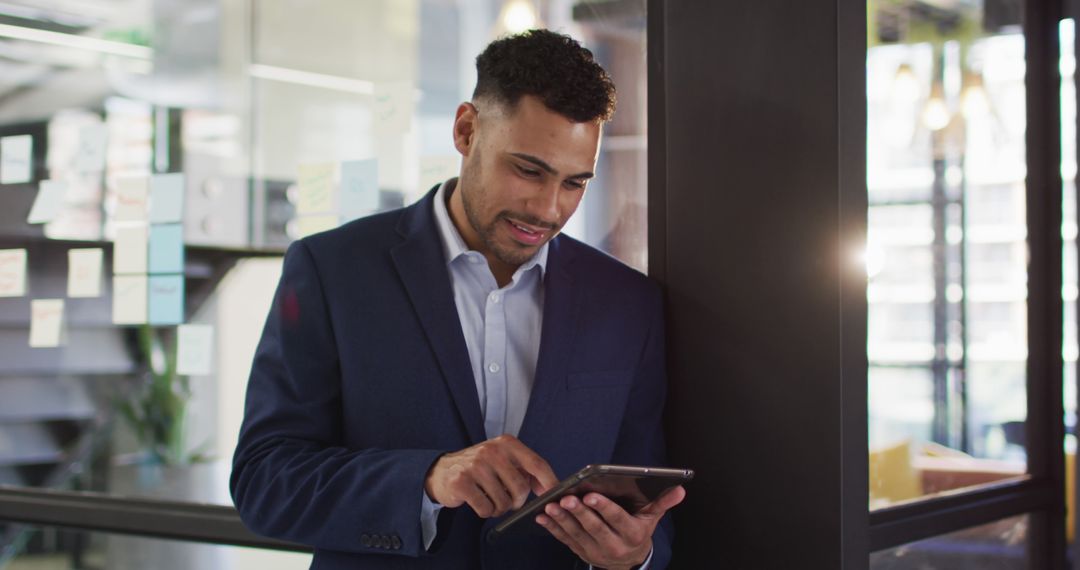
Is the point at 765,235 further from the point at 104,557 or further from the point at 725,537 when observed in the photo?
the point at 104,557

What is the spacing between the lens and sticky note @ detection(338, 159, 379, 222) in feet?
8.56

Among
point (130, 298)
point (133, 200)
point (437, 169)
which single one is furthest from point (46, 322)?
point (437, 169)

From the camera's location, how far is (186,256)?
9.82ft

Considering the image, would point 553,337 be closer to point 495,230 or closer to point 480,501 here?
point 495,230

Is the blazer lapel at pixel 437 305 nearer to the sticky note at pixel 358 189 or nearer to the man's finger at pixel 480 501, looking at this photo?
the man's finger at pixel 480 501

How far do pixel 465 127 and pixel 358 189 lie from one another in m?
0.86

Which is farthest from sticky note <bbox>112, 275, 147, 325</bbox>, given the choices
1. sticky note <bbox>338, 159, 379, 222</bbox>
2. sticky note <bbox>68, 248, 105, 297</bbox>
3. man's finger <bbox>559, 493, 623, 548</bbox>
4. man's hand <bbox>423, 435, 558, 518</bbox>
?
man's finger <bbox>559, 493, 623, 548</bbox>

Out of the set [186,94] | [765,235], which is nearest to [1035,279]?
[765,235]

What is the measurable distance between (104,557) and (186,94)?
1.40m

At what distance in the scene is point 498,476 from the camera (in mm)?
1495

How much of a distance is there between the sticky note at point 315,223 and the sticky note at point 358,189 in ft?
0.10

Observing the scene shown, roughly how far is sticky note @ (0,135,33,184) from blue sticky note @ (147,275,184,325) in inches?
26.3

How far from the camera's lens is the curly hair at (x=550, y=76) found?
1716 millimetres

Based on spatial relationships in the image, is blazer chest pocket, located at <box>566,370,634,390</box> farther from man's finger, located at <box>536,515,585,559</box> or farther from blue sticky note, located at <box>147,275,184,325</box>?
blue sticky note, located at <box>147,275,184,325</box>
